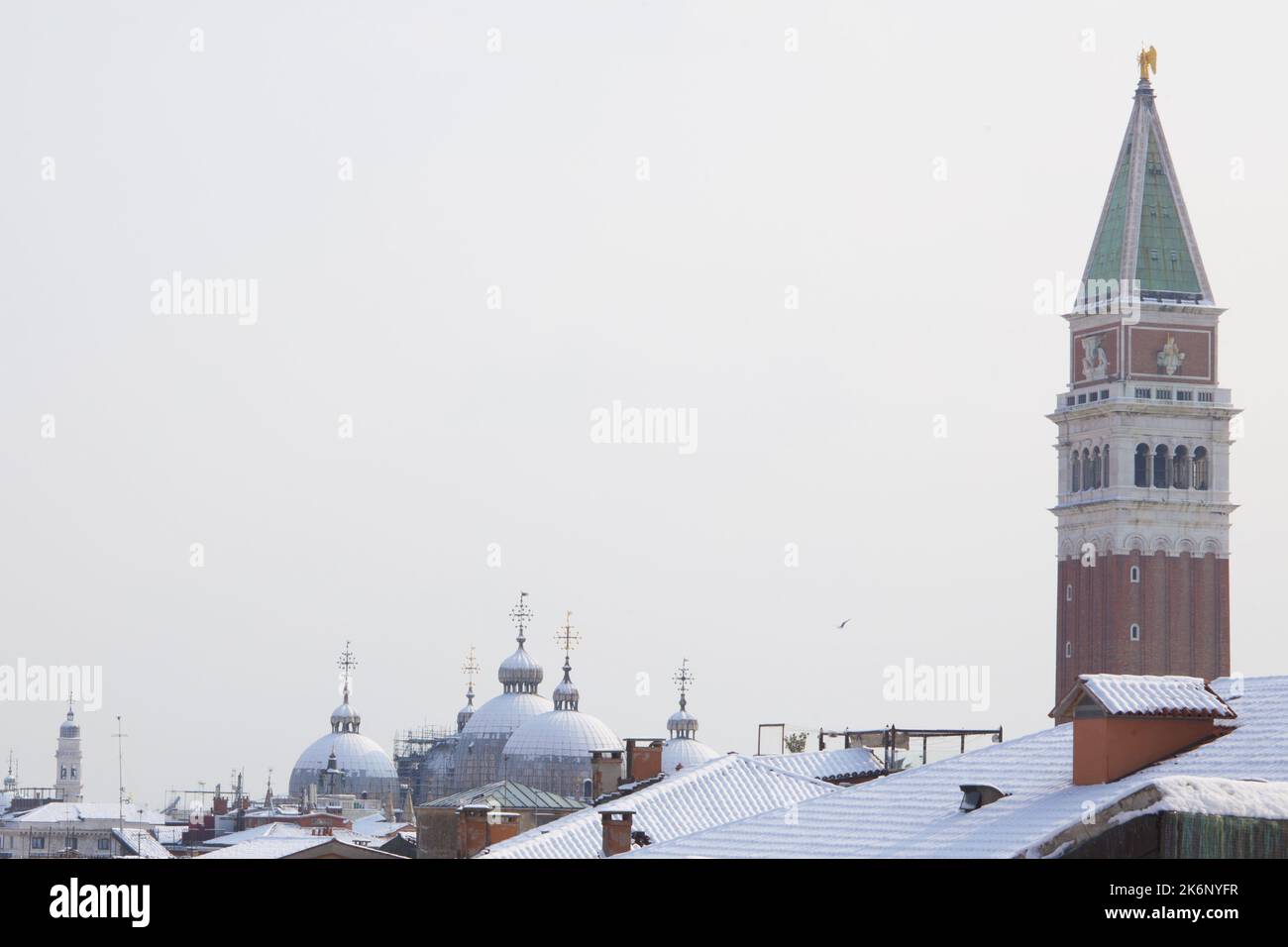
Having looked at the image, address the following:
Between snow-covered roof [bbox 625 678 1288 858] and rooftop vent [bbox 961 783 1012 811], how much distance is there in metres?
0.16

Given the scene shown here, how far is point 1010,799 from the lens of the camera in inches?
1003

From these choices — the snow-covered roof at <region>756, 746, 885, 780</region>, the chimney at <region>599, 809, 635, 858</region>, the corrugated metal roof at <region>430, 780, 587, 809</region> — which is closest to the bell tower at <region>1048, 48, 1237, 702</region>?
the corrugated metal roof at <region>430, 780, 587, 809</region>

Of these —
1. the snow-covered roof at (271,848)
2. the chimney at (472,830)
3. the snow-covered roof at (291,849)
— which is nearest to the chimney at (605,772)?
the chimney at (472,830)

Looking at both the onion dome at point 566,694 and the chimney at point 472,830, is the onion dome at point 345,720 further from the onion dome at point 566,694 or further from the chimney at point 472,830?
the chimney at point 472,830

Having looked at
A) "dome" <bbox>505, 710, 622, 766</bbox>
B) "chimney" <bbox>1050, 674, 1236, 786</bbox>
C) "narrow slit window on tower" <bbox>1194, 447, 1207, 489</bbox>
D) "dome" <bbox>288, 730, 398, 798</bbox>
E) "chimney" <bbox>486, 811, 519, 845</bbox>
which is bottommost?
"dome" <bbox>288, 730, 398, 798</bbox>

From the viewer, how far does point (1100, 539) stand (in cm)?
9600

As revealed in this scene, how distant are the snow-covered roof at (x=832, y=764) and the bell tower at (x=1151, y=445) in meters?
44.2

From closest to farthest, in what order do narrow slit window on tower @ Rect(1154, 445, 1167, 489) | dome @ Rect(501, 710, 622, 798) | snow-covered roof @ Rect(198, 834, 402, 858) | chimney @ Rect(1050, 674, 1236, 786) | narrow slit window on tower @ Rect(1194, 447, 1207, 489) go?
chimney @ Rect(1050, 674, 1236, 786)
snow-covered roof @ Rect(198, 834, 402, 858)
narrow slit window on tower @ Rect(1154, 445, 1167, 489)
narrow slit window on tower @ Rect(1194, 447, 1207, 489)
dome @ Rect(501, 710, 622, 798)

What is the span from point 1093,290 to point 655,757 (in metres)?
48.6

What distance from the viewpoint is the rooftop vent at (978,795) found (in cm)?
2580

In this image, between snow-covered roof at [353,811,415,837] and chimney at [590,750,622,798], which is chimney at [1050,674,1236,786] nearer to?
chimney at [590,750,622,798]

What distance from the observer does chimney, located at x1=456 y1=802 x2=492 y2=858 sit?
51.8 metres

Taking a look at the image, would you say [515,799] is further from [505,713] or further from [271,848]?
[505,713]
